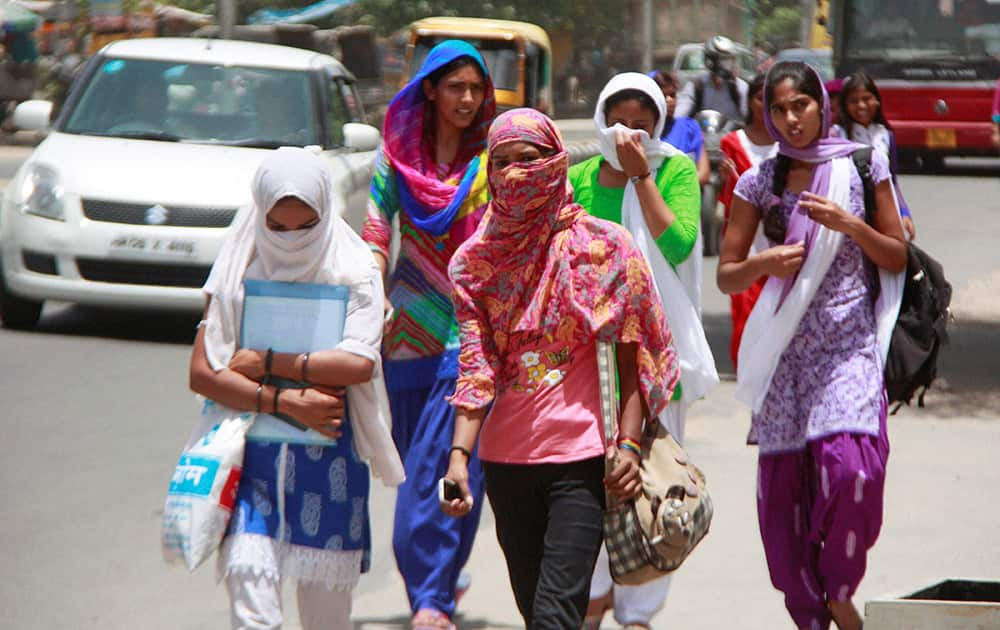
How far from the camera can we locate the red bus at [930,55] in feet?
69.4

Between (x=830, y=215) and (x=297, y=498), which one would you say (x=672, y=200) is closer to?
(x=830, y=215)

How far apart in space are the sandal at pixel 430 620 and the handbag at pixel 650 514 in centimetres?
106

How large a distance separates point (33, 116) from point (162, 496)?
466 centimetres

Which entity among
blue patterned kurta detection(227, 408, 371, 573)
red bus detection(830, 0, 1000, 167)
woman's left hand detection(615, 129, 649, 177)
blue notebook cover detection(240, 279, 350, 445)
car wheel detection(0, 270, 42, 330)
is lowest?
red bus detection(830, 0, 1000, 167)

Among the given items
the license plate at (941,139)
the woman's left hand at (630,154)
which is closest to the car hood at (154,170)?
the woman's left hand at (630,154)

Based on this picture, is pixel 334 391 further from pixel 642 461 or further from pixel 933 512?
pixel 933 512

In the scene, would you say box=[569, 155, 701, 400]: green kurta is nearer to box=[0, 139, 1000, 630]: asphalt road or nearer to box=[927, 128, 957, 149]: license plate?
box=[0, 139, 1000, 630]: asphalt road

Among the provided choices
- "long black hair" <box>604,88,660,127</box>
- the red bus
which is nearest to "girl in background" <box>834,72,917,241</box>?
"long black hair" <box>604,88,660,127</box>

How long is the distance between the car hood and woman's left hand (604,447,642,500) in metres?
6.24

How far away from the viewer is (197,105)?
A: 10.8 metres

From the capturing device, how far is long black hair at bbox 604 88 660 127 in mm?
4969

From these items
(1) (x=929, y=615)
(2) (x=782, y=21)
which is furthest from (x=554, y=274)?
(2) (x=782, y=21)

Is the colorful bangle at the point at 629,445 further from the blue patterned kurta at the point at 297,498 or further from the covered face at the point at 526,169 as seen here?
the blue patterned kurta at the point at 297,498

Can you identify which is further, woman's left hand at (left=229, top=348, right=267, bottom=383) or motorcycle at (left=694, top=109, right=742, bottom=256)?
motorcycle at (left=694, top=109, right=742, bottom=256)
